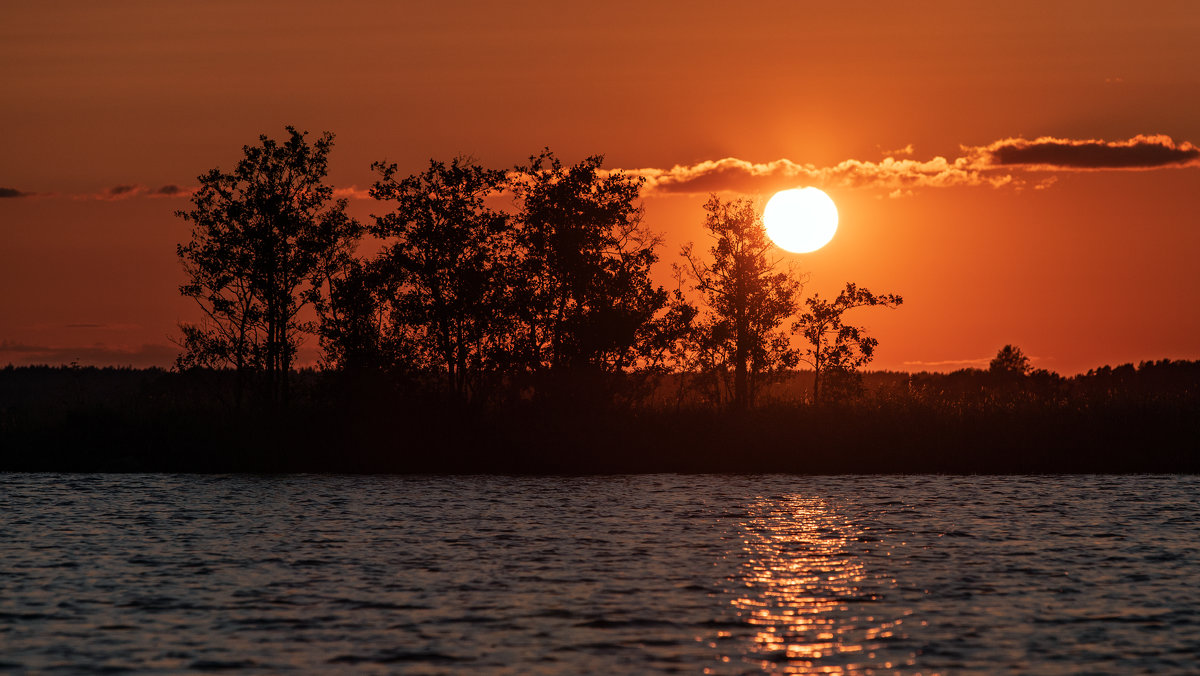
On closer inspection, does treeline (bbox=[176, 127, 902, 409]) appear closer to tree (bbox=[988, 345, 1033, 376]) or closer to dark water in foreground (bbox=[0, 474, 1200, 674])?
dark water in foreground (bbox=[0, 474, 1200, 674])

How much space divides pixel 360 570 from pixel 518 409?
120 feet

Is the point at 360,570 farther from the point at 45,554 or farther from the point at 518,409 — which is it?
the point at 518,409

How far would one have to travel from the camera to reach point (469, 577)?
100 ft

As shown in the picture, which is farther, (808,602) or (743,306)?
(743,306)

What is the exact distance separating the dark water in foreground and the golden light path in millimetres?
94

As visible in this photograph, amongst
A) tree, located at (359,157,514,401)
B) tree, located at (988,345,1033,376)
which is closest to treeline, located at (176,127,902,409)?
tree, located at (359,157,514,401)

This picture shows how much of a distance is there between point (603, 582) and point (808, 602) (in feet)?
16.6

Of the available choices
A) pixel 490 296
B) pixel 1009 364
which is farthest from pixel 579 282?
pixel 1009 364

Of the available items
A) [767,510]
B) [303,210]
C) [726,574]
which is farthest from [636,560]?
[303,210]

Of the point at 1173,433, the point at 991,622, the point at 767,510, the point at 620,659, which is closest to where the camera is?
the point at 620,659

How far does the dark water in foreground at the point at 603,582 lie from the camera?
2172 cm

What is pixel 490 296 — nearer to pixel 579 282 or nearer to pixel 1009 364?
pixel 579 282

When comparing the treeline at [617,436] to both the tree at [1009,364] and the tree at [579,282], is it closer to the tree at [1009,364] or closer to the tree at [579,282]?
the tree at [579,282]

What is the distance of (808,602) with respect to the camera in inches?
1059
